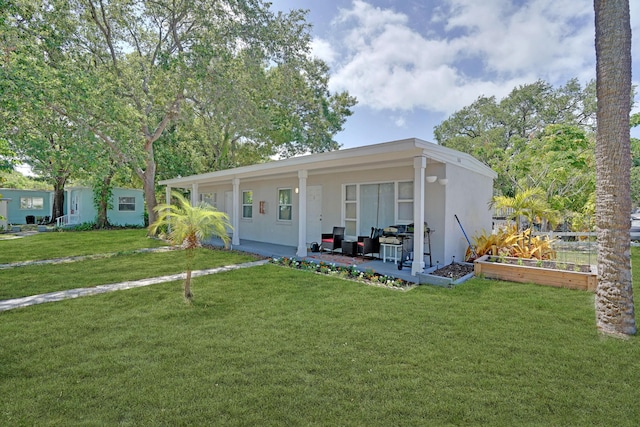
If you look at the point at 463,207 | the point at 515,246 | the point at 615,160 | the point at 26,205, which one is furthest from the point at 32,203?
the point at 615,160

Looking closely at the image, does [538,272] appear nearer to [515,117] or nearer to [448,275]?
[448,275]

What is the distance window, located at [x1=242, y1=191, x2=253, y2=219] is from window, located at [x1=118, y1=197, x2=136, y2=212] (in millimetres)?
12529

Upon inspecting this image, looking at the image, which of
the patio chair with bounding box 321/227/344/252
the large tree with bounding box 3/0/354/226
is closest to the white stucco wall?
the patio chair with bounding box 321/227/344/252

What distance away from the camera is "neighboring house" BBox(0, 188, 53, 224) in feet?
70.7

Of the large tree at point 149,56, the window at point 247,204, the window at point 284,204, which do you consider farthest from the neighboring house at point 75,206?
the window at point 284,204

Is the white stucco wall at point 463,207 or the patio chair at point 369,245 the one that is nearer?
the white stucco wall at point 463,207

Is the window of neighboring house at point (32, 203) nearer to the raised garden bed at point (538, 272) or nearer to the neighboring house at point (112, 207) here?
the neighboring house at point (112, 207)

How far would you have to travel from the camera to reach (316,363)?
289cm

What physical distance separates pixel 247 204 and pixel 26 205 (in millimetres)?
21416

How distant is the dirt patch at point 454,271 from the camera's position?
237 inches

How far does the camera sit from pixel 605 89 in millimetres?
3549

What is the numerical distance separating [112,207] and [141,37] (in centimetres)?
1089

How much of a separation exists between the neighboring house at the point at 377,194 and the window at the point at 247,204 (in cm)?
50

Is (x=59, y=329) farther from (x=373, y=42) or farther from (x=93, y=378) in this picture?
(x=373, y=42)
